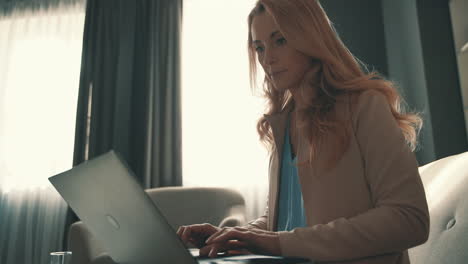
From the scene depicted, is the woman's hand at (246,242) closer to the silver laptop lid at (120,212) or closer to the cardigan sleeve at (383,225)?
the cardigan sleeve at (383,225)

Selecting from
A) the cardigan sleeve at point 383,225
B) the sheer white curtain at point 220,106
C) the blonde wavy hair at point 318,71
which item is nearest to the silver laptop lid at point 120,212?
the cardigan sleeve at point 383,225

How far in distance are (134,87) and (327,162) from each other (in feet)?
8.19

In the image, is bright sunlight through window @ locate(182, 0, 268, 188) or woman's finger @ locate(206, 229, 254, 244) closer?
woman's finger @ locate(206, 229, 254, 244)

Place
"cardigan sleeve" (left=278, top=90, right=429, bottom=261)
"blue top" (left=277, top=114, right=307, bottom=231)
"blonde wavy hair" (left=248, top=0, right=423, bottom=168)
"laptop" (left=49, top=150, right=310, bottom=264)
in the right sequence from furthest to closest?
1. "blue top" (left=277, top=114, right=307, bottom=231)
2. "blonde wavy hair" (left=248, top=0, right=423, bottom=168)
3. "cardigan sleeve" (left=278, top=90, right=429, bottom=261)
4. "laptop" (left=49, top=150, right=310, bottom=264)

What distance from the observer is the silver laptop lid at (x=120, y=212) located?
574 millimetres

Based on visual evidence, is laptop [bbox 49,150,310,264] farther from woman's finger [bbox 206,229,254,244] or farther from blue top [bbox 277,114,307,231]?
blue top [bbox 277,114,307,231]

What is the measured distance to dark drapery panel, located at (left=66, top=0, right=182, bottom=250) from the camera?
2906 millimetres

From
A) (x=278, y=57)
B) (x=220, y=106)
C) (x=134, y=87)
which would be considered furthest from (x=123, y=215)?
(x=134, y=87)

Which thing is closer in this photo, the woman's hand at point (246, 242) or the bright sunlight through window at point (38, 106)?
the woman's hand at point (246, 242)

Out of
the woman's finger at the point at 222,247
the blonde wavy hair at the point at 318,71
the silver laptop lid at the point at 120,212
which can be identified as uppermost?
the blonde wavy hair at the point at 318,71

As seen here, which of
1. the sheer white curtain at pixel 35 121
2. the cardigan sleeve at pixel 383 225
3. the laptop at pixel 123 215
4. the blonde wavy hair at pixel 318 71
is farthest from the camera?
the sheer white curtain at pixel 35 121

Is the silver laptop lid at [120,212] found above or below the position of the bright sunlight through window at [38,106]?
below

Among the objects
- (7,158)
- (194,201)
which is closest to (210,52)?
(194,201)

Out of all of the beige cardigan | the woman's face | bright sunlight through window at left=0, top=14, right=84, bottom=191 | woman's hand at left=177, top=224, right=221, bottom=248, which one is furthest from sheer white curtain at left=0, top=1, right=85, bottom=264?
the beige cardigan
